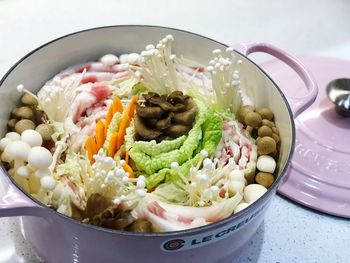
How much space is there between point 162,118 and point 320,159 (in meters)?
0.31

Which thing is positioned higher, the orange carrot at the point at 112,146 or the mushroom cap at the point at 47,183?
the mushroom cap at the point at 47,183

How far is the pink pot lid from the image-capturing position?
843mm

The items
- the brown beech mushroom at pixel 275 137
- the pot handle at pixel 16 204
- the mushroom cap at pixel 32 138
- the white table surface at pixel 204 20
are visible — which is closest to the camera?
the pot handle at pixel 16 204

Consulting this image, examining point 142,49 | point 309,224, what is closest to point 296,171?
point 309,224

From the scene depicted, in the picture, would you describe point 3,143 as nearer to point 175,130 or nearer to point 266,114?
point 175,130

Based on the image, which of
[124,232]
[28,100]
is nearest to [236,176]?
[124,232]

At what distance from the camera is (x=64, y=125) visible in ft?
2.51

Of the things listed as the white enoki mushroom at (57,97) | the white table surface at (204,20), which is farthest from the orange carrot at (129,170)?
the white table surface at (204,20)

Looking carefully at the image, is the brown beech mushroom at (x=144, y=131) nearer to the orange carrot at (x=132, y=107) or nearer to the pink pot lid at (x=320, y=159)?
the orange carrot at (x=132, y=107)

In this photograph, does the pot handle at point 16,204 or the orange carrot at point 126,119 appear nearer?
the pot handle at point 16,204

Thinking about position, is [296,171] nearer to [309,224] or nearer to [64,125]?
[309,224]

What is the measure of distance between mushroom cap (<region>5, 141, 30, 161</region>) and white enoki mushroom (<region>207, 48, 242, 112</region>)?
0.30m

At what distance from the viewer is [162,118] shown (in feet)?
2.37

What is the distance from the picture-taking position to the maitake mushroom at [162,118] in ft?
2.34
